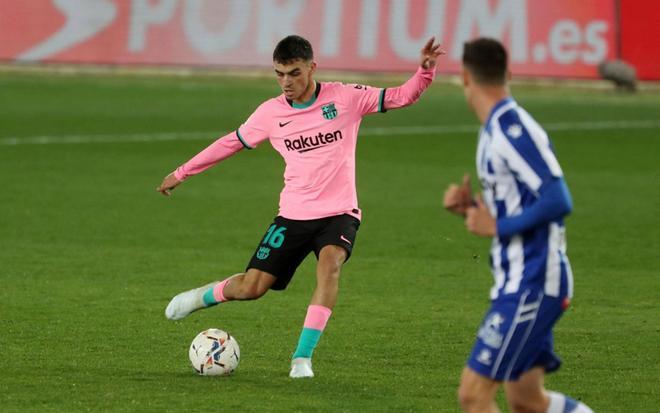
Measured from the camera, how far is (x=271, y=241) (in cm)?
811

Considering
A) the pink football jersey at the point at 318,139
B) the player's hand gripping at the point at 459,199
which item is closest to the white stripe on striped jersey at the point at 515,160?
the player's hand gripping at the point at 459,199

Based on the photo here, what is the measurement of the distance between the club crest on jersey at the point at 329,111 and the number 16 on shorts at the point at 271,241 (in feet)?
2.36

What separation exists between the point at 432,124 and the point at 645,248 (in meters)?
10.7

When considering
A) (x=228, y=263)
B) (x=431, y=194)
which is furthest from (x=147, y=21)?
(x=228, y=263)

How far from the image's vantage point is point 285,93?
8.20 m

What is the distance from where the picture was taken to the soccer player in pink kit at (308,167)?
802cm

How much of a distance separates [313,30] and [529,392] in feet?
74.6

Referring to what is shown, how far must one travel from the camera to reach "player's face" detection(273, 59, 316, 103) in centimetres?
803

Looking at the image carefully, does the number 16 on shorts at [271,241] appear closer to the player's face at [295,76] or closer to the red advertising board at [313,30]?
the player's face at [295,76]

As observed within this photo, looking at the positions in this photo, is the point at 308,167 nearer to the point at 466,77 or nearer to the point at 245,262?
the point at 466,77

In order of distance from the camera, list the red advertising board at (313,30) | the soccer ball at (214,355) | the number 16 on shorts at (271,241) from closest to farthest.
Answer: the soccer ball at (214,355), the number 16 on shorts at (271,241), the red advertising board at (313,30)

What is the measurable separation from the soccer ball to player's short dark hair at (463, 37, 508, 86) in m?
2.83

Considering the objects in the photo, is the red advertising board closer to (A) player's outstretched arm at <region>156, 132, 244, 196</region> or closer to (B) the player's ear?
(A) player's outstretched arm at <region>156, 132, 244, 196</region>

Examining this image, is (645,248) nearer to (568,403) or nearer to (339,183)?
(339,183)
